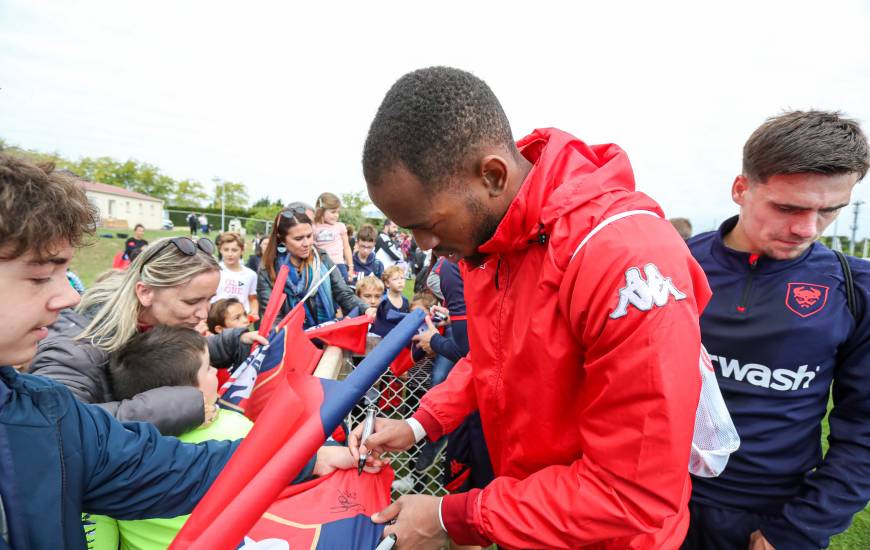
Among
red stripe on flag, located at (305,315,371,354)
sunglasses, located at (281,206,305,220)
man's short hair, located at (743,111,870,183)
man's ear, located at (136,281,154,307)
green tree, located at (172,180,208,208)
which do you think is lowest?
green tree, located at (172,180,208,208)

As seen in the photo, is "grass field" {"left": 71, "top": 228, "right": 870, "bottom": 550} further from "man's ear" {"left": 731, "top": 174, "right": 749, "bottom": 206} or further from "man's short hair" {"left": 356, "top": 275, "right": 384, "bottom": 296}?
"man's short hair" {"left": 356, "top": 275, "right": 384, "bottom": 296}

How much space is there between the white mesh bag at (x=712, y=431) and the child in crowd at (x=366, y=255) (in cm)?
773

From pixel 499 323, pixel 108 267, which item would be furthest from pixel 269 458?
pixel 108 267

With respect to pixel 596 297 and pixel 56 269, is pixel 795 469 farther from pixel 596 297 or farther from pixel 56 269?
pixel 56 269

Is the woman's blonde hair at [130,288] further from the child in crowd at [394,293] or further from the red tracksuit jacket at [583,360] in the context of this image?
the child in crowd at [394,293]

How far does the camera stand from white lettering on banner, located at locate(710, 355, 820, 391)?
1982 millimetres

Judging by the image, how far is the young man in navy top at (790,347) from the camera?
1.92 m

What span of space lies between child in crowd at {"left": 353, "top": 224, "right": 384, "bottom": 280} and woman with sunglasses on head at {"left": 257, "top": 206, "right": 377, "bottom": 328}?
3472mm

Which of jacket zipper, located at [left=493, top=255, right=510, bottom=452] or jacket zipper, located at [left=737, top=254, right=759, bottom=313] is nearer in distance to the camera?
jacket zipper, located at [left=493, top=255, right=510, bottom=452]

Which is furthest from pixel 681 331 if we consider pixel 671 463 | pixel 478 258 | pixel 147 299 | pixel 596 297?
pixel 147 299

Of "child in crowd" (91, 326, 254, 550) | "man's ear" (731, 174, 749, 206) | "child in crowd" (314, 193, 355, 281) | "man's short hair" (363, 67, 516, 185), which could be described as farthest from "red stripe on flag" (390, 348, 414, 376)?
"child in crowd" (314, 193, 355, 281)

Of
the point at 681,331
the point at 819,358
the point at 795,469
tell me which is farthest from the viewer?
the point at 795,469

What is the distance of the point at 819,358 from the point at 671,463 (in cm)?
128

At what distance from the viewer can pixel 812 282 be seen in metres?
1.99
